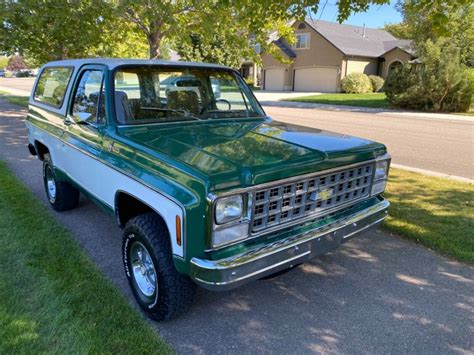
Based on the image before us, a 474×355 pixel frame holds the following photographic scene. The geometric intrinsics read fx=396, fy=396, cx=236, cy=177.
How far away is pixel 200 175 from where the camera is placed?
7.81ft

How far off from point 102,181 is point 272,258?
5.79 ft

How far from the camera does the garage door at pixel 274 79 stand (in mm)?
37344

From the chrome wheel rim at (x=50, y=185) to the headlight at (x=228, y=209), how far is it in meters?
3.39

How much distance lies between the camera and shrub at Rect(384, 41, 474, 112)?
18609mm

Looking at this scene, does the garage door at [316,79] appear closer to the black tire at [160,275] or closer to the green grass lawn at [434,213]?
the green grass lawn at [434,213]

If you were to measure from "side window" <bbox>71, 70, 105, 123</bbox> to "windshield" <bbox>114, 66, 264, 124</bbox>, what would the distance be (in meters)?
0.20

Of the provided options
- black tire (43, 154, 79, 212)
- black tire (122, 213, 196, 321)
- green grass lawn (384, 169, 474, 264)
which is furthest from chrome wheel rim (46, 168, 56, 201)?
green grass lawn (384, 169, 474, 264)

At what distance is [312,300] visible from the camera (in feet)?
10.8

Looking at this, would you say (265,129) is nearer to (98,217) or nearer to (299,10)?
(98,217)

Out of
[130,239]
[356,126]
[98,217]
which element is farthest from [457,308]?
[356,126]

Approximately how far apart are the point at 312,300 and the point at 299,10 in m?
4.68

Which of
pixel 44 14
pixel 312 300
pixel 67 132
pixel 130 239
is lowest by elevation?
pixel 312 300

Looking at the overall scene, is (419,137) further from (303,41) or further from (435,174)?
(303,41)

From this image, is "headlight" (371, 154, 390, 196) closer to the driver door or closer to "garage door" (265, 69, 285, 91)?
the driver door
